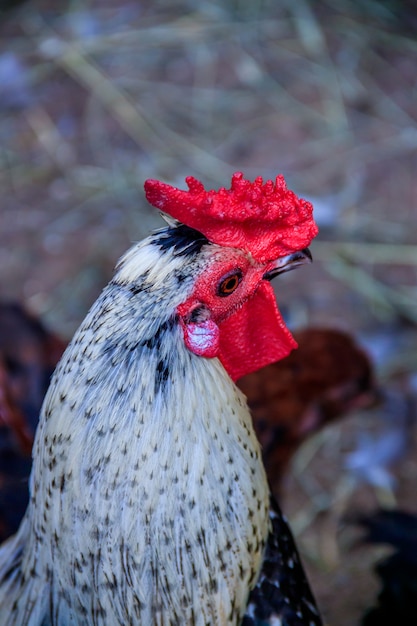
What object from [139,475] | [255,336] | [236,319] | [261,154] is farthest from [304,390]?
[261,154]

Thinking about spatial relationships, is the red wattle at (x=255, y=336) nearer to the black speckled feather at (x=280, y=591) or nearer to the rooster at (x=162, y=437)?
the rooster at (x=162, y=437)

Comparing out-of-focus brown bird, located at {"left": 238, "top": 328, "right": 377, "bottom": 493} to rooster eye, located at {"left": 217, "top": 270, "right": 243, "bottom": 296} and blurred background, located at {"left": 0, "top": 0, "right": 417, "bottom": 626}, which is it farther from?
rooster eye, located at {"left": 217, "top": 270, "right": 243, "bottom": 296}

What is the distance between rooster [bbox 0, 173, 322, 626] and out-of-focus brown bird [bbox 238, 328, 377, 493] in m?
0.77

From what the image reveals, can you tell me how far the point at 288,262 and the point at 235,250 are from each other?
17 centimetres

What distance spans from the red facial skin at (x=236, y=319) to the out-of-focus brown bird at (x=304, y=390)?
2.10ft

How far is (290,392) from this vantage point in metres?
2.68

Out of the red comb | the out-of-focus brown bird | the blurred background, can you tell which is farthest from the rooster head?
the blurred background

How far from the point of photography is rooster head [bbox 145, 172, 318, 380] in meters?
1.65

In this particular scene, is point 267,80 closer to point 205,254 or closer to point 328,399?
point 328,399

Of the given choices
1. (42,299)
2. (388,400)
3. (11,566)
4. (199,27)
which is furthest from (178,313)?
(199,27)

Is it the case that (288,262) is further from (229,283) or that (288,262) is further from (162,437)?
(162,437)

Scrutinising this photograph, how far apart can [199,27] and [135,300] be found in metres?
3.83

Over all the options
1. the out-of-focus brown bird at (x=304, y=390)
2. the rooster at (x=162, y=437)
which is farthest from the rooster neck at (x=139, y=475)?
the out-of-focus brown bird at (x=304, y=390)

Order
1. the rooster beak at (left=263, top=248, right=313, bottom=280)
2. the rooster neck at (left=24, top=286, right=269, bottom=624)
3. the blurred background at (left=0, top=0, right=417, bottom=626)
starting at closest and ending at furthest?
1. the rooster neck at (left=24, top=286, right=269, bottom=624)
2. the rooster beak at (left=263, top=248, right=313, bottom=280)
3. the blurred background at (left=0, top=0, right=417, bottom=626)
